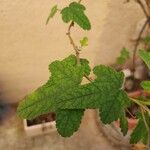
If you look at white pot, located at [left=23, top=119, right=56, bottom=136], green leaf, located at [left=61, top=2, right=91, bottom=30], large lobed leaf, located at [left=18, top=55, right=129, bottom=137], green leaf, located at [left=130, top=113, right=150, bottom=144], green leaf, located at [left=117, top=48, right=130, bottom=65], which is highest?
green leaf, located at [left=117, top=48, right=130, bottom=65]

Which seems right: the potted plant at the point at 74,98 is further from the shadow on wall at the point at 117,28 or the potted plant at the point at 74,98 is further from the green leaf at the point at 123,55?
the green leaf at the point at 123,55

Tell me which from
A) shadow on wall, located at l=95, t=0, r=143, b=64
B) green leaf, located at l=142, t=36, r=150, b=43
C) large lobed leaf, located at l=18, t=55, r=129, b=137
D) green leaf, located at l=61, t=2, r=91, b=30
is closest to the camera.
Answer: large lobed leaf, located at l=18, t=55, r=129, b=137

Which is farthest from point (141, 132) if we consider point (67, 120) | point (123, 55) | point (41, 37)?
point (123, 55)

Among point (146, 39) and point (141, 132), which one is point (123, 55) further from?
point (141, 132)

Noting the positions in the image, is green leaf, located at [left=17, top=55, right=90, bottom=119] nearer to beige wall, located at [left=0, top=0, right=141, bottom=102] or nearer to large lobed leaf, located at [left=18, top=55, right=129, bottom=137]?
large lobed leaf, located at [left=18, top=55, right=129, bottom=137]

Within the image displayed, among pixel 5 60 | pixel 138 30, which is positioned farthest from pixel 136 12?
pixel 5 60

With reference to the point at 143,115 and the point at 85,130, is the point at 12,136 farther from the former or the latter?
the point at 143,115

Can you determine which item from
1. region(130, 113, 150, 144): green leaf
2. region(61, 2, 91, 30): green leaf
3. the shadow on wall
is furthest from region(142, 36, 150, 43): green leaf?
region(130, 113, 150, 144): green leaf

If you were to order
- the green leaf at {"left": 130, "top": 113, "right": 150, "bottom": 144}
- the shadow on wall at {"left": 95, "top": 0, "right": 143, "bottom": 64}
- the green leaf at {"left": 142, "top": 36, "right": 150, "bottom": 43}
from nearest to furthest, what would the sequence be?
the green leaf at {"left": 130, "top": 113, "right": 150, "bottom": 144} < the shadow on wall at {"left": 95, "top": 0, "right": 143, "bottom": 64} < the green leaf at {"left": 142, "top": 36, "right": 150, "bottom": 43}
